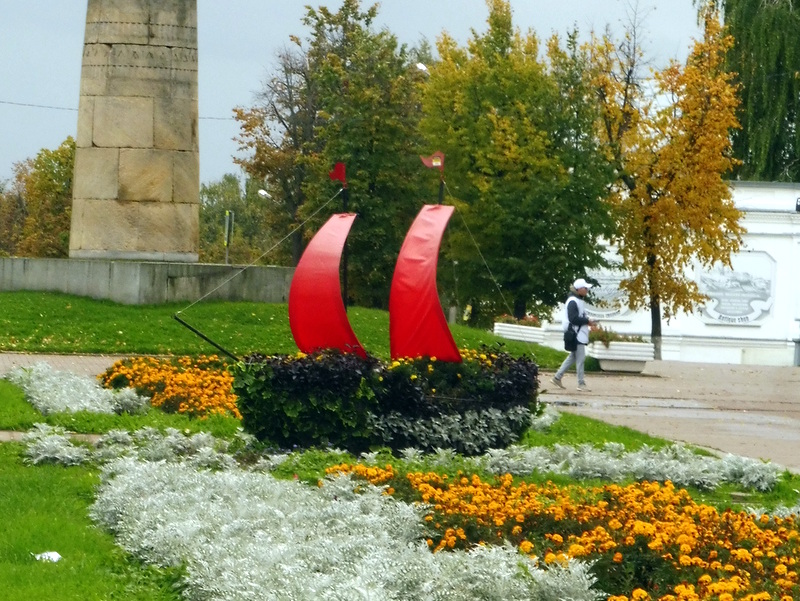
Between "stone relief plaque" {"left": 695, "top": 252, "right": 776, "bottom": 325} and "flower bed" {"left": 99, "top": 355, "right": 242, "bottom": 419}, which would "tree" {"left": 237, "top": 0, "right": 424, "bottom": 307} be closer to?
"stone relief plaque" {"left": 695, "top": 252, "right": 776, "bottom": 325}

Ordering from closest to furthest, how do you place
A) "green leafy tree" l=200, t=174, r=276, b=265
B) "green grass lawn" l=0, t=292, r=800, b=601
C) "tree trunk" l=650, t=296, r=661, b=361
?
"green grass lawn" l=0, t=292, r=800, b=601 < "tree trunk" l=650, t=296, r=661, b=361 < "green leafy tree" l=200, t=174, r=276, b=265

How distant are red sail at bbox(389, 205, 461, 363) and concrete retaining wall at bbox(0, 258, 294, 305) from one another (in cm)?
Answer: 1014

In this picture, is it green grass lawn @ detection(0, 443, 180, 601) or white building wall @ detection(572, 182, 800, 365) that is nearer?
green grass lawn @ detection(0, 443, 180, 601)

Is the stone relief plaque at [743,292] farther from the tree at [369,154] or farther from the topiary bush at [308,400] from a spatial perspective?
the topiary bush at [308,400]

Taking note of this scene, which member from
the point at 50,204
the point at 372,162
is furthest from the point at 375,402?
the point at 50,204

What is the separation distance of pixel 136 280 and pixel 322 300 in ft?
35.8

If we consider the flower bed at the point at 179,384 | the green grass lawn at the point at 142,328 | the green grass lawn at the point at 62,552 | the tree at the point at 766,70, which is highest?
the tree at the point at 766,70

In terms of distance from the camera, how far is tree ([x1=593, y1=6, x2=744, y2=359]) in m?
33.2

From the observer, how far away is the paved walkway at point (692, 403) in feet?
49.9

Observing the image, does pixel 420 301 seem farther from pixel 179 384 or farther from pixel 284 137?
pixel 284 137

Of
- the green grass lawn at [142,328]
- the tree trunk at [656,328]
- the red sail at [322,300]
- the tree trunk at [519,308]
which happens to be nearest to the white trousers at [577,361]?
the green grass lawn at [142,328]

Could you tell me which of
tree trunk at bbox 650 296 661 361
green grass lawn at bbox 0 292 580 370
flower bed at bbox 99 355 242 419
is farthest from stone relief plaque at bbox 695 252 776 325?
flower bed at bbox 99 355 242 419

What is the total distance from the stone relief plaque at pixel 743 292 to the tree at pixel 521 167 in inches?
222

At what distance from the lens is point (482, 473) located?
10773 mm
